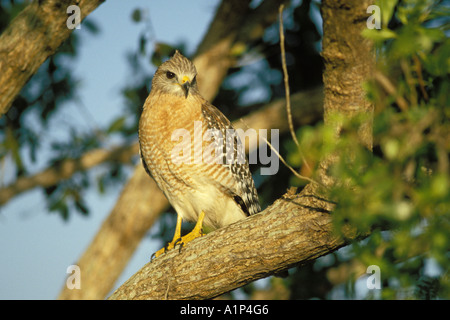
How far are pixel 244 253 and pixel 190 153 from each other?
4.51 ft

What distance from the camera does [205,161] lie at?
4.93 m

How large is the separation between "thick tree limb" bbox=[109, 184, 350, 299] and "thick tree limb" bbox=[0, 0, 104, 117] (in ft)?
7.10

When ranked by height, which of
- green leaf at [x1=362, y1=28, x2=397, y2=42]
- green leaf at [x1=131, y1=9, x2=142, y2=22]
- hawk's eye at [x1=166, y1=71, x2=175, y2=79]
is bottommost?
green leaf at [x1=362, y1=28, x2=397, y2=42]

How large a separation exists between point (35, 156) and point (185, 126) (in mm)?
3729

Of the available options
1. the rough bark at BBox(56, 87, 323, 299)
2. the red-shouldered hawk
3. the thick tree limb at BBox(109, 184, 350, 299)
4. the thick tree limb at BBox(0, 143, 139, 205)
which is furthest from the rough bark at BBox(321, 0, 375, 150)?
the thick tree limb at BBox(0, 143, 139, 205)

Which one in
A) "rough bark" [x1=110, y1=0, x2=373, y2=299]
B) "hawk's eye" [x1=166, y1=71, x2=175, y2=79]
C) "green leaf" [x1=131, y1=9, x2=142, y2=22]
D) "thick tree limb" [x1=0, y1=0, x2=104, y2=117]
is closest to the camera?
"rough bark" [x1=110, y1=0, x2=373, y2=299]

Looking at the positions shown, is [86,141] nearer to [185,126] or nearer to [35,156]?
[35,156]

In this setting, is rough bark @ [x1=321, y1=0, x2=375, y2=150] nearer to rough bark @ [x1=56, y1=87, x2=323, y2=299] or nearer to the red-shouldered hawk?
the red-shouldered hawk

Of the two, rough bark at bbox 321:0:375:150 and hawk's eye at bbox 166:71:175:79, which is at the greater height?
hawk's eye at bbox 166:71:175:79

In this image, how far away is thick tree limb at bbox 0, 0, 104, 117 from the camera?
449 cm

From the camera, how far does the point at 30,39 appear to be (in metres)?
4.51
